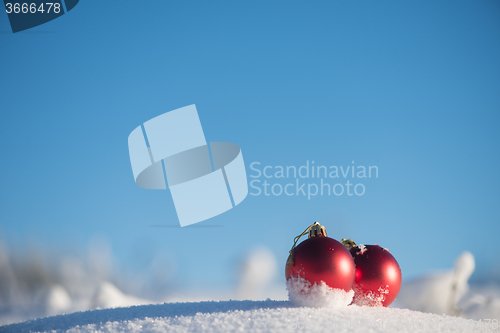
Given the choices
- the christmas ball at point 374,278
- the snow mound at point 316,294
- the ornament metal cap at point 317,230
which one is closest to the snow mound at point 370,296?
the christmas ball at point 374,278

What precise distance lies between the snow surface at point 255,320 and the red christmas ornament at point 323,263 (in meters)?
0.16

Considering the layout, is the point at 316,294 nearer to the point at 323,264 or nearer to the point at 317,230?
the point at 323,264

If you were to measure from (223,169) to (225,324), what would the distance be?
8.40ft

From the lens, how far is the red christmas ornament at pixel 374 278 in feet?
7.48

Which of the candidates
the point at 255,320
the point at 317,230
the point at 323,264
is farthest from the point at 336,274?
the point at 255,320

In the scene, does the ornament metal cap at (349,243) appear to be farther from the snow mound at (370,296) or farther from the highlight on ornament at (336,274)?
the snow mound at (370,296)

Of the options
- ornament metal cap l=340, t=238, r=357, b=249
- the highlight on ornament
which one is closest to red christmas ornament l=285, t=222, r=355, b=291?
the highlight on ornament

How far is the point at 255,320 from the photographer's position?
1838 mm

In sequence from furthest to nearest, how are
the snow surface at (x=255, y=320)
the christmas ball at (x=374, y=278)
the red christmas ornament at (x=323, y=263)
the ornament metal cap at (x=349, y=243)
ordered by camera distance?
the ornament metal cap at (x=349, y=243) → the christmas ball at (x=374, y=278) → the red christmas ornament at (x=323, y=263) → the snow surface at (x=255, y=320)

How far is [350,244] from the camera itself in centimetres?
250

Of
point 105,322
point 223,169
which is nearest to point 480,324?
point 105,322

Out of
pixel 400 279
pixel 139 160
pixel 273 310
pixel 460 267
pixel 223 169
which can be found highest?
pixel 139 160

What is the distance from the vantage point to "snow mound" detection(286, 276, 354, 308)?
2.05 meters

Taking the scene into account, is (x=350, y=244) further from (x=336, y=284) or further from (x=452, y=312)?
(x=452, y=312)
